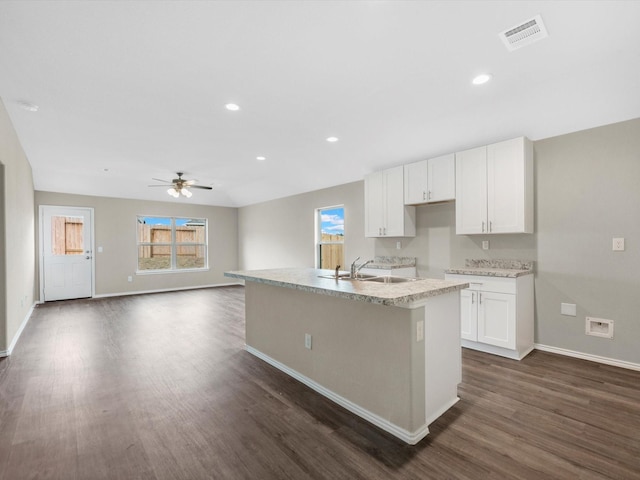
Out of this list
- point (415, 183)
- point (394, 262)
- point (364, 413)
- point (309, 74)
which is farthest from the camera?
point (394, 262)

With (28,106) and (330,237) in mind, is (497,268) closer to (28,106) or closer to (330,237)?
(330,237)

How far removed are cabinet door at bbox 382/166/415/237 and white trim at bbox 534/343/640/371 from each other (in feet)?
6.98

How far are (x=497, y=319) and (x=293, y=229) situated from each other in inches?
192

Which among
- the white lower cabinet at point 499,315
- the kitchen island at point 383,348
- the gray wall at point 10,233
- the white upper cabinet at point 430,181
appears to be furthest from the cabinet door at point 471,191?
the gray wall at point 10,233

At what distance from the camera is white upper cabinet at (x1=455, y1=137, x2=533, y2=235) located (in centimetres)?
338

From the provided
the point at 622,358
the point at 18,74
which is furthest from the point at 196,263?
the point at 622,358

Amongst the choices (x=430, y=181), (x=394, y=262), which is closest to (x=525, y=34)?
(x=430, y=181)

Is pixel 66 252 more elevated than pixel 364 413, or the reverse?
pixel 66 252

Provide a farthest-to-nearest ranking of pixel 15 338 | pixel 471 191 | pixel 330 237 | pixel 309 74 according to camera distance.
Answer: pixel 330 237, pixel 15 338, pixel 471 191, pixel 309 74

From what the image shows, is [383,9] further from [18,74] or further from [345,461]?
[18,74]

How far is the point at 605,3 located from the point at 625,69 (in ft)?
3.33

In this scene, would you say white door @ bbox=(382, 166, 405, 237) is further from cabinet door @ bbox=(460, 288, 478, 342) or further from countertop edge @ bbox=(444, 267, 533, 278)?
cabinet door @ bbox=(460, 288, 478, 342)

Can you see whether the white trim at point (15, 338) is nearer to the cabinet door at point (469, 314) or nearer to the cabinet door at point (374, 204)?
the cabinet door at point (374, 204)

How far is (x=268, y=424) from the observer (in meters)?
2.10
